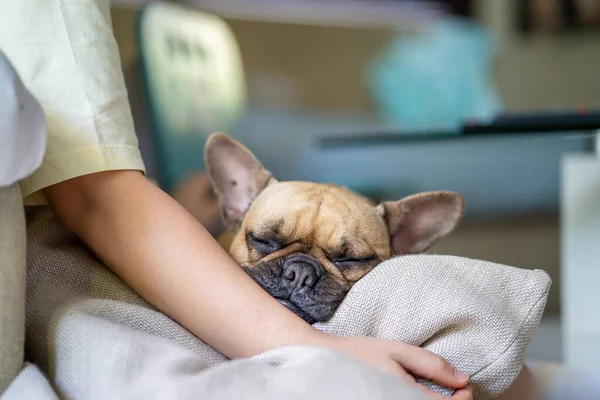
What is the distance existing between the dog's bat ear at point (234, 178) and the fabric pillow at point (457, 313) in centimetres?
50

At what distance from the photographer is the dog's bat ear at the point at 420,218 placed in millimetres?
1116

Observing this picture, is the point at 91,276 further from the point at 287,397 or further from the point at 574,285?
the point at 574,285

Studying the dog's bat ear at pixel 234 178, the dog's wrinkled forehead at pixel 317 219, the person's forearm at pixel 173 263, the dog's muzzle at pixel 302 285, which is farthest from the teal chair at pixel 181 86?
the person's forearm at pixel 173 263

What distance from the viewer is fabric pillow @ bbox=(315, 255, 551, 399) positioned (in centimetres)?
68

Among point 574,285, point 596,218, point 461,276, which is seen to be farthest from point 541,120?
point 461,276

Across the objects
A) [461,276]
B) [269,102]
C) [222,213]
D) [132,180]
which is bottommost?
[269,102]

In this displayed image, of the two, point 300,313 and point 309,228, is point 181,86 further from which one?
point 300,313

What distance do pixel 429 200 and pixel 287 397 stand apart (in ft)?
2.19

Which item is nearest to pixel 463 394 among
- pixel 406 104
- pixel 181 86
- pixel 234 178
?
pixel 234 178

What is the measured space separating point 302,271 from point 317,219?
5.1 inches

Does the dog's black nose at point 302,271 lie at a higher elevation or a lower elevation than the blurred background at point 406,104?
higher

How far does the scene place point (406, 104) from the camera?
3.08m

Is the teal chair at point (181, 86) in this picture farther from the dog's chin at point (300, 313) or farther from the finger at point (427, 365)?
the finger at point (427, 365)

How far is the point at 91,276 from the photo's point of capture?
0.74 metres
